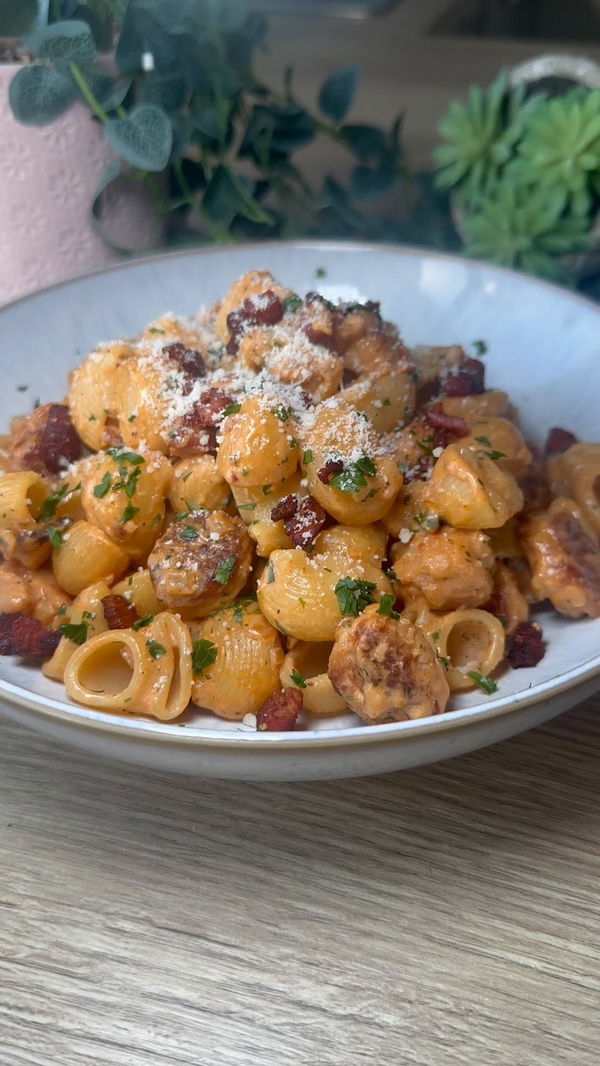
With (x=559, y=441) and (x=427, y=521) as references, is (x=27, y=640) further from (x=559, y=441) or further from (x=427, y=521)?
(x=559, y=441)

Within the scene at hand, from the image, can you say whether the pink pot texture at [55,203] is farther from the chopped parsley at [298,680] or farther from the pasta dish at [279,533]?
the chopped parsley at [298,680]

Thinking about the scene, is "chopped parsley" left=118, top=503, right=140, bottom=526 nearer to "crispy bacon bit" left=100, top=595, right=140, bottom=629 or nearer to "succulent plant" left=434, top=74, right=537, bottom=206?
"crispy bacon bit" left=100, top=595, right=140, bottom=629

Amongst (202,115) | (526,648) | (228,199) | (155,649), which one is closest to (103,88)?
(202,115)

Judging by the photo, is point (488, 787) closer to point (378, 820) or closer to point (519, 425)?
point (378, 820)

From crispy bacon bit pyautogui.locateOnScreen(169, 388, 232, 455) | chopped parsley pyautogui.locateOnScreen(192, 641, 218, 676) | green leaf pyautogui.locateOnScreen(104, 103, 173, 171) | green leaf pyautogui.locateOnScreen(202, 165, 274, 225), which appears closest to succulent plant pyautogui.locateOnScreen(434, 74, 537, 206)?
green leaf pyautogui.locateOnScreen(202, 165, 274, 225)

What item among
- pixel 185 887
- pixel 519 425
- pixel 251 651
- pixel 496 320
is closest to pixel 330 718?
pixel 251 651

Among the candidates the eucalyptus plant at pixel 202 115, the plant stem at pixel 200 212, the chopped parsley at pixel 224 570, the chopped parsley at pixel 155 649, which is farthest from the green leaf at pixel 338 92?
the chopped parsley at pixel 155 649
